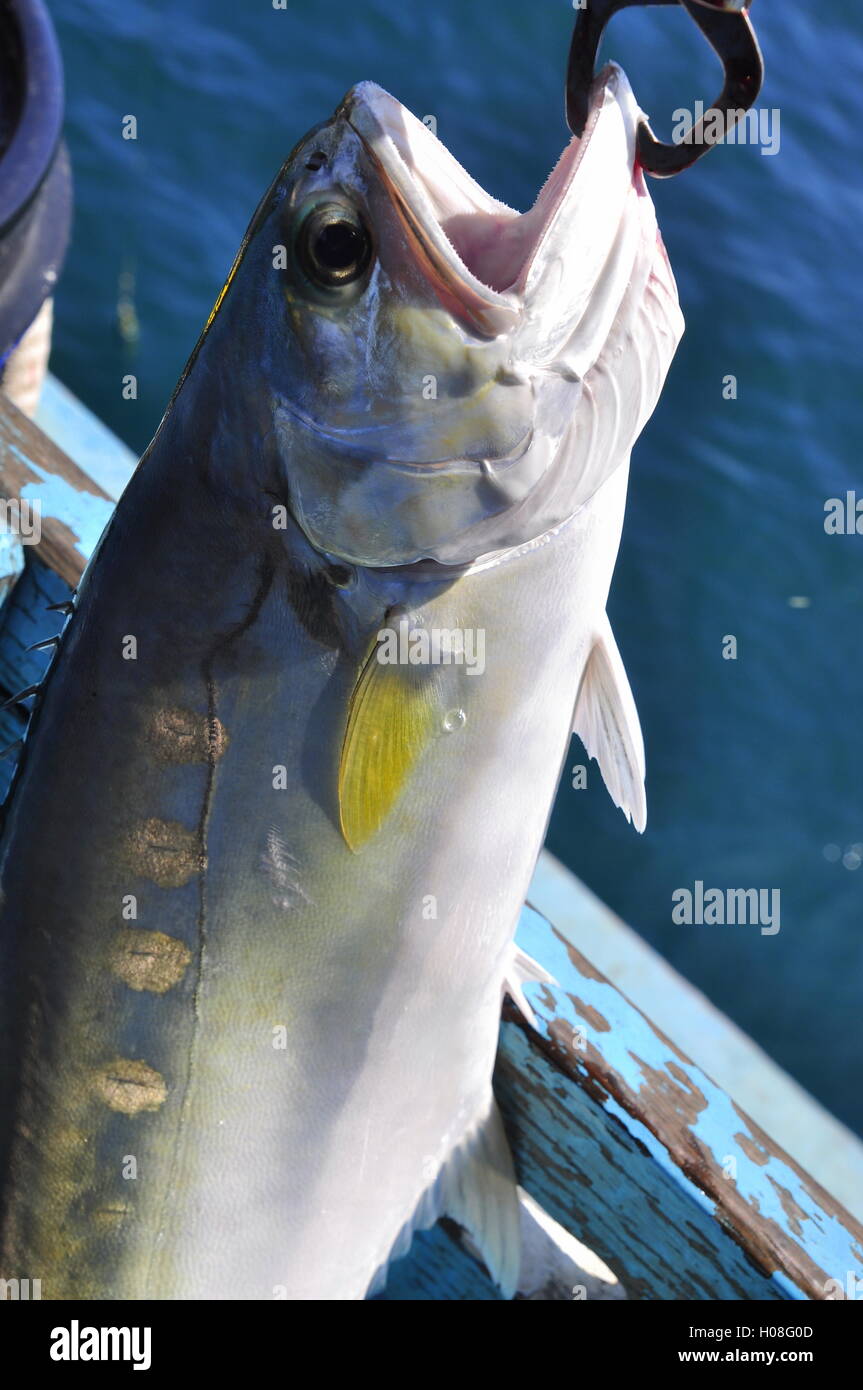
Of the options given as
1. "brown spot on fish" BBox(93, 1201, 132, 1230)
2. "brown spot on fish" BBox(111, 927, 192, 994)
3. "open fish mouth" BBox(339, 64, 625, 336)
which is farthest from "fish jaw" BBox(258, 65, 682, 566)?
"brown spot on fish" BBox(93, 1201, 132, 1230)

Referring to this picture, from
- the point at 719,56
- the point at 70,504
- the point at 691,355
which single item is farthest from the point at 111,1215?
the point at 691,355

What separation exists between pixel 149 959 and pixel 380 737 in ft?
1.38

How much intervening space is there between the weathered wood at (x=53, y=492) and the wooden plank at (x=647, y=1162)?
3.26 ft

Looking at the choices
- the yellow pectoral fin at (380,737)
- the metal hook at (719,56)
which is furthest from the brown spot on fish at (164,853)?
the metal hook at (719,56)

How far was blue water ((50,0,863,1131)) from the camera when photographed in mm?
5863

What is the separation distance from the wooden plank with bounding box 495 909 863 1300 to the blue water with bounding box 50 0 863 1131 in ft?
11.2

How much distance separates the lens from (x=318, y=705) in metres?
1.75

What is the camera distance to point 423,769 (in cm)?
→ 179

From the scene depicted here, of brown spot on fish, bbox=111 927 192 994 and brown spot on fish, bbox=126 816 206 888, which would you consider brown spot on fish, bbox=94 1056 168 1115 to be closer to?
brown spot on fish, bbox=111 927 192 994

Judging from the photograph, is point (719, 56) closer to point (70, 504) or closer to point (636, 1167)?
point (70, 504)

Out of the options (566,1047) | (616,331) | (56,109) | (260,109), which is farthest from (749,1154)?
Answer: (260,109)

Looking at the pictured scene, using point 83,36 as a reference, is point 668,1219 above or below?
below

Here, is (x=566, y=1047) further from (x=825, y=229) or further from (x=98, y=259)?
(x=825, y=229)

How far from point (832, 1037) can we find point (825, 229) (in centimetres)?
537
